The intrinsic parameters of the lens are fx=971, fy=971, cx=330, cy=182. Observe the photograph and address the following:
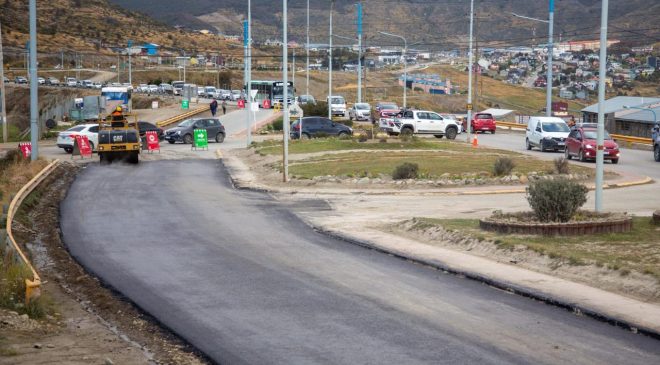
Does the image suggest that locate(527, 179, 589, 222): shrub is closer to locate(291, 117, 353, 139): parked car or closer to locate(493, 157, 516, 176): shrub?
locate(493, 157, 516, 176): shrub

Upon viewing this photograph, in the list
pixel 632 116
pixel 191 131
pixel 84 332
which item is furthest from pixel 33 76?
pixel 632 116

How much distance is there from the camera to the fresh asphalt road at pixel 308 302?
11.5 m

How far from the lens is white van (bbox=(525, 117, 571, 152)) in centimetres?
4994

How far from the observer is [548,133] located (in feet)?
165

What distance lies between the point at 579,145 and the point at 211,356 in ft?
114

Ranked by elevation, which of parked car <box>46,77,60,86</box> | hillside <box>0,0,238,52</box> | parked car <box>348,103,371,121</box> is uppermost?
hillside <box>0,0,238,52</box>

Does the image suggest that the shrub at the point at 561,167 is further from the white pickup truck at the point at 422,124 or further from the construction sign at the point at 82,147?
the construction sign at the point at 82,147

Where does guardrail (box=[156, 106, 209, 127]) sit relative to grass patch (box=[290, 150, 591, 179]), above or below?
above

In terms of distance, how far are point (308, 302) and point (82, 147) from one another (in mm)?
37012

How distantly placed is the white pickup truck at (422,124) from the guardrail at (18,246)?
24.1 m

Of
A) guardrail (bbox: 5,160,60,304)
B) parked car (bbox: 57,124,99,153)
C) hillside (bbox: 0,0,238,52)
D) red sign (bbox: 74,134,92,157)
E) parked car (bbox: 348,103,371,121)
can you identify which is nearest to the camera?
guardrail (bbox: 5,160,60,304)

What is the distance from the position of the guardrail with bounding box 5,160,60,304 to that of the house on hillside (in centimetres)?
4156

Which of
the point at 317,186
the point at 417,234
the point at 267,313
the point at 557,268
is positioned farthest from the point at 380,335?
the point at 317,186

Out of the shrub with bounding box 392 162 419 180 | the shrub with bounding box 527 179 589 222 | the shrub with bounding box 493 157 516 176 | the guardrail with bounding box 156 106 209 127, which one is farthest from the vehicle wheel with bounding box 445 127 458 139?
the shrub with bounding box 527 179 589 222
